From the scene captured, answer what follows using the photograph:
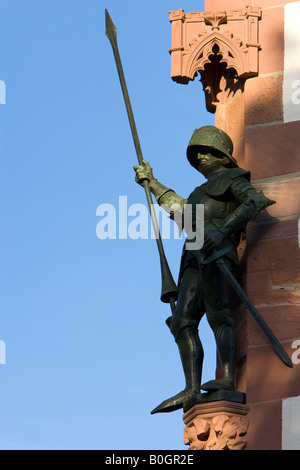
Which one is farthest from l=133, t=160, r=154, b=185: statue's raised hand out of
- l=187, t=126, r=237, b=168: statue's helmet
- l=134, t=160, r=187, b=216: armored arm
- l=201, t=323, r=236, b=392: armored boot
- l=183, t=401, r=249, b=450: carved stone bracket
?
l=183, t=401, r=249, b=450: carved stone bracket

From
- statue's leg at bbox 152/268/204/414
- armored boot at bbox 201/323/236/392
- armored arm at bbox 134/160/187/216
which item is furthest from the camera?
armored arm at bbox 134/160/187/216

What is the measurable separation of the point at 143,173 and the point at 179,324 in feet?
5.49

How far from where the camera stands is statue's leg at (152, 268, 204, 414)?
16922mm

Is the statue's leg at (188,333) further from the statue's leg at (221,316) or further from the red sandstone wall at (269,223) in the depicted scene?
the red sandstone wall at (269,223)

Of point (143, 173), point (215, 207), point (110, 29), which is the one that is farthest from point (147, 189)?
point (110, 29)

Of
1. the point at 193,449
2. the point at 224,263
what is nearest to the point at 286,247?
the point at 224,263

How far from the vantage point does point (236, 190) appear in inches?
678

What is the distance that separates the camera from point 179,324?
17.2m

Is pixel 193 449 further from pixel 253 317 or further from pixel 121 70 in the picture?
pixel 121 70

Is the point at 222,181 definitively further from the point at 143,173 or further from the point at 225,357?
the point at 225,357

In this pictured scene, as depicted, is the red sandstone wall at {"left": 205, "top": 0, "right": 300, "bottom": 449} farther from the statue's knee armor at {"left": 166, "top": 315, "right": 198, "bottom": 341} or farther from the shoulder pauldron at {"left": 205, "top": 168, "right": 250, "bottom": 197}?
the statue's knee armor at {"left": 166, "top": 315, "right": 198, "bottom": 341}

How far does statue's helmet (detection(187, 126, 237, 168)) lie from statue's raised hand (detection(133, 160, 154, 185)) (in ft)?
1.73

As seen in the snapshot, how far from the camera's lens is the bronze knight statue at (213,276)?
16891 mm
